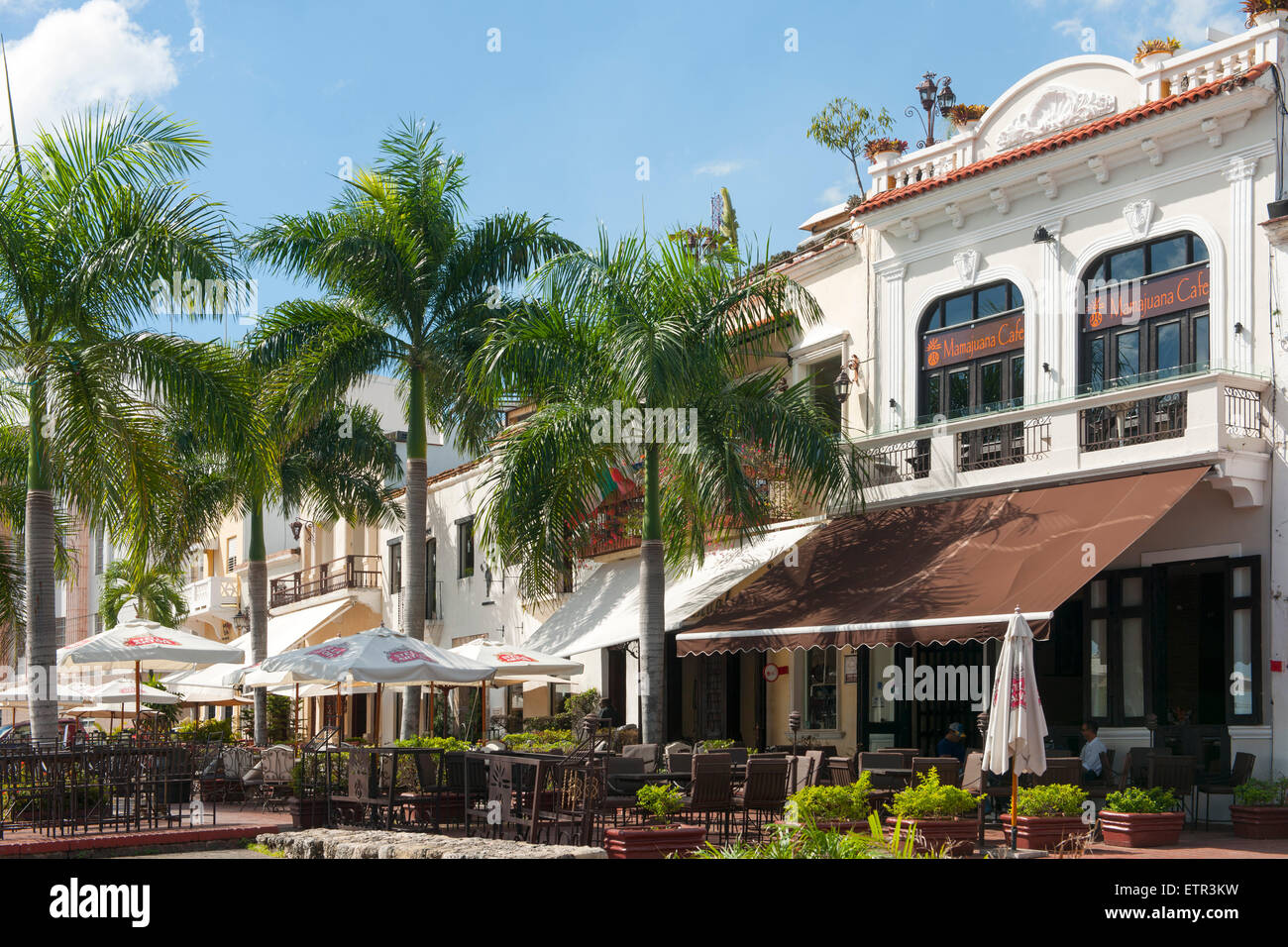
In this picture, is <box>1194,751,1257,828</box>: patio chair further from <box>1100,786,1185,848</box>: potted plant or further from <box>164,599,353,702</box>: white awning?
<box>164,599,353,702</box>: white awning

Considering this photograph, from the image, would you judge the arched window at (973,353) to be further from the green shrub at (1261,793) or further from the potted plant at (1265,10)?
the green shrub at (1261,793)

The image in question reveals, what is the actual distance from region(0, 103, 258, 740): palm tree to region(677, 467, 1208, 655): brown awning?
7418mm

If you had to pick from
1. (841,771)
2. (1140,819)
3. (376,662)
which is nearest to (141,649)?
(376,662)

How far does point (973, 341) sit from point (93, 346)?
39.6 ft

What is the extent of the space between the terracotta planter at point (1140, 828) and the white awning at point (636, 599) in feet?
25.6

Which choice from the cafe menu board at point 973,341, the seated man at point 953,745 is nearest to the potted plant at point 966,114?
the cafe menu board at point 973,341

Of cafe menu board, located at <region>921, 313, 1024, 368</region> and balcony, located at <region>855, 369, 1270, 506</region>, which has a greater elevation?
cafe menu board, located at <region>921, 313, 1024, 368</region>

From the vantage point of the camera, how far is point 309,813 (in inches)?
628

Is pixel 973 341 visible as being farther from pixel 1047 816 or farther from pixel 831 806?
pixel 831 806

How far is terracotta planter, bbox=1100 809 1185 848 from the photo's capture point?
46.1 feet

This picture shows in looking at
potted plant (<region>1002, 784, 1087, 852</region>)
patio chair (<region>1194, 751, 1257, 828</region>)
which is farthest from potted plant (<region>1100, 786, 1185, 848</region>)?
patio chair (<region>1194, 751, 1257, 828</region>)
